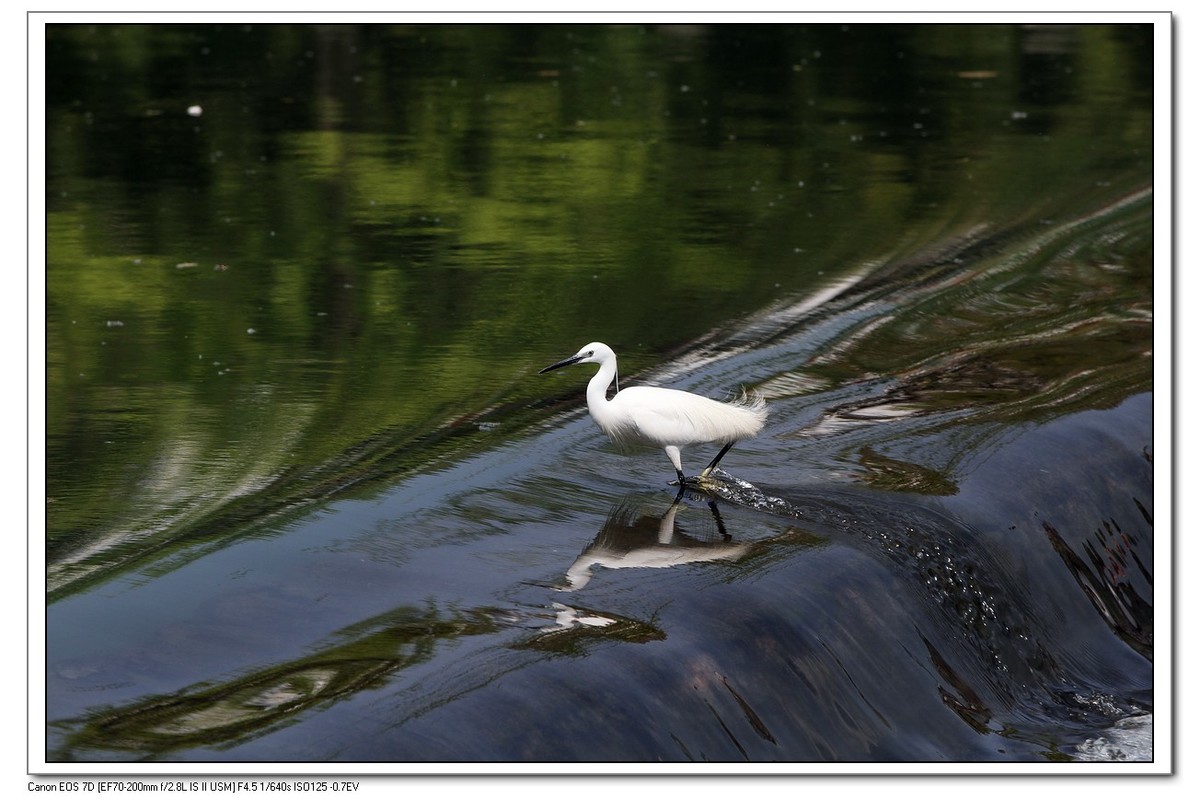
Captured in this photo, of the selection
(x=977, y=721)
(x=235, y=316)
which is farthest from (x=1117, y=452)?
(x=235, y=316)

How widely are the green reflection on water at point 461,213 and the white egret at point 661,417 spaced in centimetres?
87

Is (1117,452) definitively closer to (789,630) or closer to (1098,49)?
(789,630)

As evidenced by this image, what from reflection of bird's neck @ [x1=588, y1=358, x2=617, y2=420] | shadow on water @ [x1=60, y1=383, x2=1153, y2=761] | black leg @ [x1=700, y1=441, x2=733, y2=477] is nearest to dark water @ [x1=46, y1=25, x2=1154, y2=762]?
shadow on water @ [x1=60, y1=383, x2=1153, y2=761]

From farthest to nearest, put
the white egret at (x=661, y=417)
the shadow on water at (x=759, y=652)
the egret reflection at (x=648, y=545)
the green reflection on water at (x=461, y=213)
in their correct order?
the green reflection on water at (x=461, y=213), the white egret at (x=661, y=417), the egret reflection at (x=648, y=545), the shadow on water at (x=759, y=652)

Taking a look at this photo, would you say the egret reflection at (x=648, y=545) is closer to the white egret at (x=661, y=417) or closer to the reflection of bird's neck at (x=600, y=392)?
the white egret at (x=661, y=417)

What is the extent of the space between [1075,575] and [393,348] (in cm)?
375

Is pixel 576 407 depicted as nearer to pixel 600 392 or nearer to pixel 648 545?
pixel 600 392

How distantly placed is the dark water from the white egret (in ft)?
0.75

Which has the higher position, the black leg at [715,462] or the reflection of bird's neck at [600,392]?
the reflection of bird's neck at [600,392]

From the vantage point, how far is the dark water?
539 centimetres

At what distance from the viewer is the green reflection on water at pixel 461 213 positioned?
766 centimetres

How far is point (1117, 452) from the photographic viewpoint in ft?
25.5

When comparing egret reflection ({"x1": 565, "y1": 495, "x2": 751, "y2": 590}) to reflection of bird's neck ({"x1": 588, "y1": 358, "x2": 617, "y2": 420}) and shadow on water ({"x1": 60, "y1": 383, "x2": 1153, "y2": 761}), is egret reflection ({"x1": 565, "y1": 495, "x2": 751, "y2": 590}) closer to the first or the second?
shadow on water ({"x1": 60, "y1": 383, "x2": 1153, "y2": 761})

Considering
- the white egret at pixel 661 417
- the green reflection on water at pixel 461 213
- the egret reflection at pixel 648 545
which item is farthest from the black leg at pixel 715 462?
the green reflection on water at pixel 461 213
